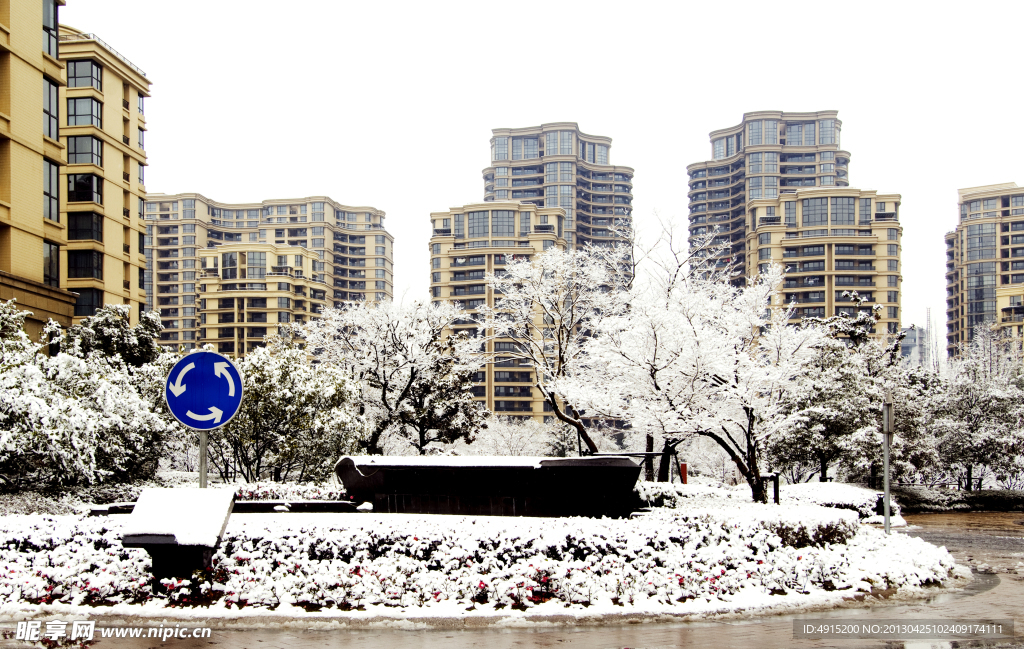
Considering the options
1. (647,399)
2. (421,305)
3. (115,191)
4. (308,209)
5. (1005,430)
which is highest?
(308,209)

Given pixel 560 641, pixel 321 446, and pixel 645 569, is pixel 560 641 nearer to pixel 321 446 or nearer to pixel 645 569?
pixel 645 569

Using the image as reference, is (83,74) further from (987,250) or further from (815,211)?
(987,250)

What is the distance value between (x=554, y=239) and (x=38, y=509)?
3280 inches

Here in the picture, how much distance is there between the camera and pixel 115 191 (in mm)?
46875

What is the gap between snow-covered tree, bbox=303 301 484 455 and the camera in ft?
106

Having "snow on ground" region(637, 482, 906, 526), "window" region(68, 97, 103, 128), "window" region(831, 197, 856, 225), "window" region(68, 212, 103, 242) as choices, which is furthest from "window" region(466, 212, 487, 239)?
"snow on ground" region(637, 482, 906, 526)

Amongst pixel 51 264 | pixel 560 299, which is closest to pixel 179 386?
pixel 560 299

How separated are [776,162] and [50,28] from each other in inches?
4079

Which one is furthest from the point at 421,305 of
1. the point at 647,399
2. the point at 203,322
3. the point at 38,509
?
the point at 203,322

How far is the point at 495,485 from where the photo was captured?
502 inches

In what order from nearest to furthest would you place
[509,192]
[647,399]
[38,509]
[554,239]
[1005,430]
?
1. [38,509]
2. [647,399]
3. [1005,430]
4. [554,239]
5. [509,192]

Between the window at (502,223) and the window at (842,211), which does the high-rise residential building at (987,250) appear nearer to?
the window at (842,211)

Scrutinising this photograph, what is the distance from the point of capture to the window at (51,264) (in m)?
30.3

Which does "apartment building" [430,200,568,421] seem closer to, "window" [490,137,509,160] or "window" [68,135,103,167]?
"window" [490,137,509,160]
